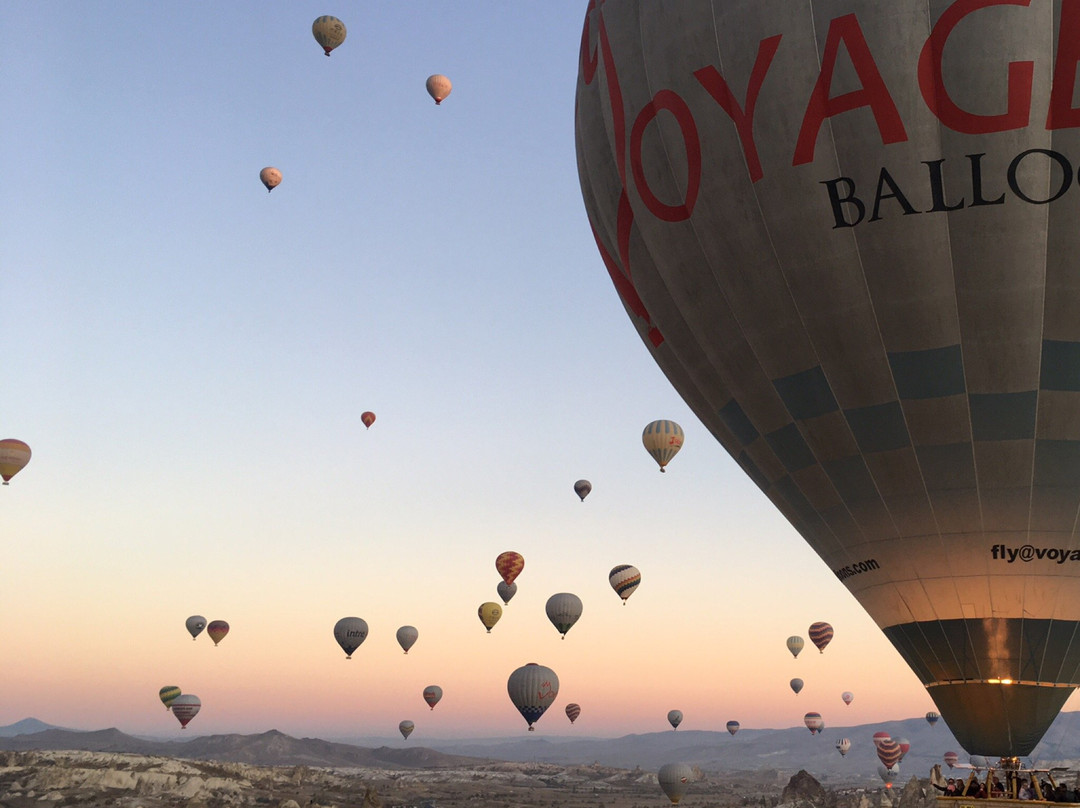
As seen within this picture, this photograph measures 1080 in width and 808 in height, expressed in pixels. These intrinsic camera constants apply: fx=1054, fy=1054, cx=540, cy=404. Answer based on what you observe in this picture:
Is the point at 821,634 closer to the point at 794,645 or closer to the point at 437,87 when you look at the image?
the point at 794,645

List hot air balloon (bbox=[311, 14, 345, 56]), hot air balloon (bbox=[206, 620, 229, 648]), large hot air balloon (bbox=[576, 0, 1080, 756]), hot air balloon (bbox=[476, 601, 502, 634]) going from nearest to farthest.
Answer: large hot air balloon (bbox=[576, 0, 1080, 756])
hot air balloon (bbox=[311, 14, 345, 56])
hot air balloon (bbox=[476, 601, 502, 634])
hot air balloon (bbox=[206, 620, 229, 648])

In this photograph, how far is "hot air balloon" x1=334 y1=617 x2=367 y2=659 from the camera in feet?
231

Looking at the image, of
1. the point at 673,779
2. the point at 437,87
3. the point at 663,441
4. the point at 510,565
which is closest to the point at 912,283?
the point at 663,441

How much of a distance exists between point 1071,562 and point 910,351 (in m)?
4.36

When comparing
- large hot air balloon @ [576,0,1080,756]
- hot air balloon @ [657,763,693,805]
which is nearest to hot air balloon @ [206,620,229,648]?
hot air balloon @ [657,763,693,805]

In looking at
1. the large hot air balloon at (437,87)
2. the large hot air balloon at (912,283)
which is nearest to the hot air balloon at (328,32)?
the large hot air balloon at (437,87)

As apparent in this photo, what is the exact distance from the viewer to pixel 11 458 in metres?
52.8

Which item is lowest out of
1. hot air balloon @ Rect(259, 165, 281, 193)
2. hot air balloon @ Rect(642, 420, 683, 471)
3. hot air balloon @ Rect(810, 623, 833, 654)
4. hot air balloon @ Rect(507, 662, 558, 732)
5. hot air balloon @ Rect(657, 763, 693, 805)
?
hot air balloon @ Rect(657, 763, 693, 805)

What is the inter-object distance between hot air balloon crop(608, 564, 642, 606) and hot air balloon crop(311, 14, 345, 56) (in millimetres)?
32248

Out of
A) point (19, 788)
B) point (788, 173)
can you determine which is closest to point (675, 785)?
point (19, 788)

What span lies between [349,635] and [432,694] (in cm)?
1835

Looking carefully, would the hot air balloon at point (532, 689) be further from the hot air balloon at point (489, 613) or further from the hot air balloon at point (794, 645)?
the hot air balloon at point (794, 645)

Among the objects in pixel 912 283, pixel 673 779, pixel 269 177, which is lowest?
pixel 673 779

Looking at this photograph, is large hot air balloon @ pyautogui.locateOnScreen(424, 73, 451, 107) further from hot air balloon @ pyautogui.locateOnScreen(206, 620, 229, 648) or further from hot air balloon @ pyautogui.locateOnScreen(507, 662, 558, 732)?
hot air balloon @ pyautogui.locateOnScreen(206, 620, 229, 648)
